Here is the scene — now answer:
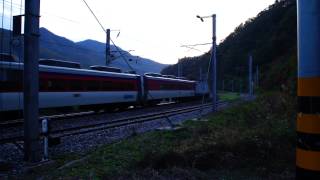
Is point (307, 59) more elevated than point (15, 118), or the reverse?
point (307, 59)

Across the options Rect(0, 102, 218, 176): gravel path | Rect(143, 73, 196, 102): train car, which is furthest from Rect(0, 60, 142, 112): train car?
Rect(0, 102, 218, 176): gravel path

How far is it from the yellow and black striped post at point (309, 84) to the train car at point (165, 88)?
110 ft

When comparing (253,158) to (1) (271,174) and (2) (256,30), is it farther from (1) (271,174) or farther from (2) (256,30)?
(2) (256,30)

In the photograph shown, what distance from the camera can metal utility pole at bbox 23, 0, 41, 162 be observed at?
1009cm

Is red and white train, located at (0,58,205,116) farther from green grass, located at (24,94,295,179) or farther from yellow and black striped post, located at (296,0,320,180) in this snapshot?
yellow and black striped post, located at (296,0,320,180)

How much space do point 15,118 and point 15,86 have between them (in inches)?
82.0

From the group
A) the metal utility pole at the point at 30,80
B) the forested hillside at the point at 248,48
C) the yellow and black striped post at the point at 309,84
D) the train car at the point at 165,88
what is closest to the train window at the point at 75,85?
the train car at the point at 165,88

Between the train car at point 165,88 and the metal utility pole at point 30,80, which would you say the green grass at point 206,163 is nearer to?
the metal utility pole at point 30,80

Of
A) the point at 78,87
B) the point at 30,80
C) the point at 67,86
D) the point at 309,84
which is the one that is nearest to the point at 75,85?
the point at 78,87

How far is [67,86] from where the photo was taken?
81.3ft

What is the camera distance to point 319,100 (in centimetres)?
343

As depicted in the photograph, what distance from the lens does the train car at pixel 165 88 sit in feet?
124

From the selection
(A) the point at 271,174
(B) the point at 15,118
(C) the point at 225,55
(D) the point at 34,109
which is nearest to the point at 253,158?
(A) the point at 271,174

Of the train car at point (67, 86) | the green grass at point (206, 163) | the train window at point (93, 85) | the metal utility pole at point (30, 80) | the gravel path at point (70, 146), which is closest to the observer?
the green grass at point (206, 163)
